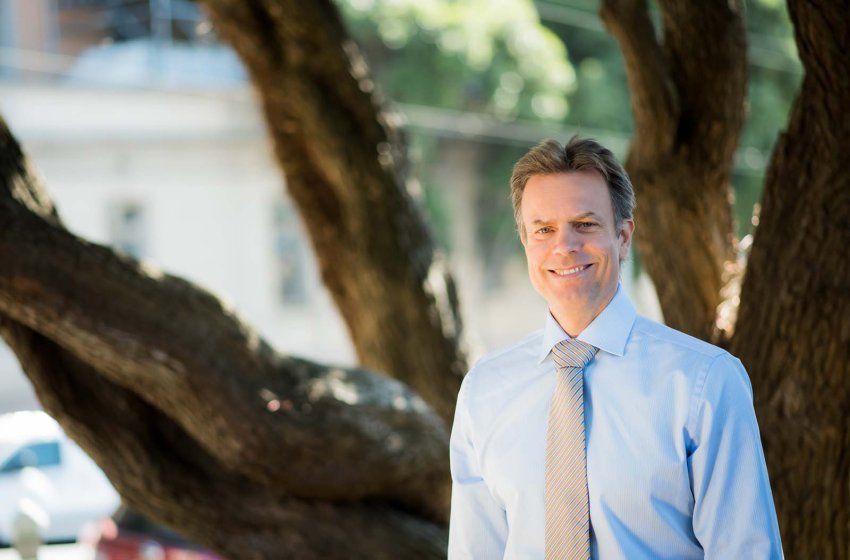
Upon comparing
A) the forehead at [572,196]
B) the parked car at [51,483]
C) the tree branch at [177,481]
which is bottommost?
the parked car at [51,483]

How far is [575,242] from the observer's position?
251cm

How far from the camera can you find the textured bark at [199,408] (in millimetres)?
4074

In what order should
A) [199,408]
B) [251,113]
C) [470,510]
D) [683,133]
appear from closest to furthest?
[470,510], [199,408], [683,133], [251,113]

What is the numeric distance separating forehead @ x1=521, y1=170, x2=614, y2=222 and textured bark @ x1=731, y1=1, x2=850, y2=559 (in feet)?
4.56

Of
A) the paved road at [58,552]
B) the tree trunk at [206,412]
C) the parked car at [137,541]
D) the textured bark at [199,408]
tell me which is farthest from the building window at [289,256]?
the textured bark at [199,408]

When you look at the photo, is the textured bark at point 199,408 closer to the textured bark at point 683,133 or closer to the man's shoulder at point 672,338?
the textured bark at point 683,133

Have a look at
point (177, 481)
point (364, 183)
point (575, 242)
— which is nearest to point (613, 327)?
point (575, 242)

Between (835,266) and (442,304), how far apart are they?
2.73 m

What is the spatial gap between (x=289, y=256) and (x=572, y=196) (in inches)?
861

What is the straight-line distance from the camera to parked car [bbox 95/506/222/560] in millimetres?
7125

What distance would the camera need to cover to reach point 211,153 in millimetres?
23281

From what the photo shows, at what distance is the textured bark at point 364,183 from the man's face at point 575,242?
3459 mm

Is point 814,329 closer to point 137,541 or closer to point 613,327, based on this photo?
point 613,327

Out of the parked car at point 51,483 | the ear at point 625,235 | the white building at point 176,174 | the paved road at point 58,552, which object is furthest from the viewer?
the white building at point 176,174
